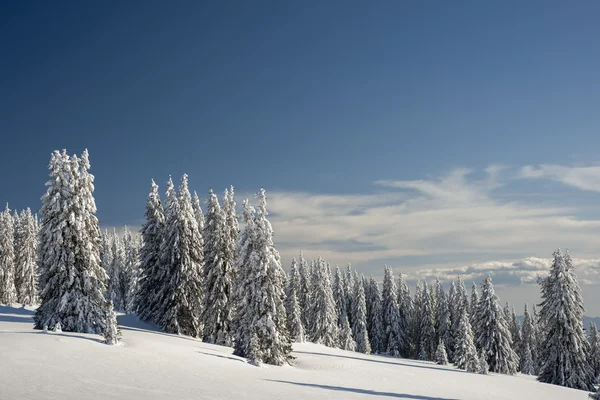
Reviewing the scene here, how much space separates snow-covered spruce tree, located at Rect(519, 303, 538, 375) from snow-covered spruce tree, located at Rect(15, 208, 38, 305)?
309 ft

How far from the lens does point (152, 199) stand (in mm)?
49406

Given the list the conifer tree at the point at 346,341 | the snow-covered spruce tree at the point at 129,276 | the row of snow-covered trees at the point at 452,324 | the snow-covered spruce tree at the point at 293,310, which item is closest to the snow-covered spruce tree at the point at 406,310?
the row of snow-covered trees at the point at 452,324

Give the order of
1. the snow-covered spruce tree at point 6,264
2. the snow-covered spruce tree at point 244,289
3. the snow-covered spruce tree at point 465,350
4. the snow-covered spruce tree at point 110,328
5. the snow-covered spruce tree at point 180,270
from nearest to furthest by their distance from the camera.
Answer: the snow-covered spruce tree at point 110,328, the snow-covered spruce tree at point 244,289, the snow-covered spruce tree at point 180,270, the snow-covered spruce tree at point 465,350, the snow-covered spruce tree at point 6,264

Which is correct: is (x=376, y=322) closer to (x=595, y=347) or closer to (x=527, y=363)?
(x=527, y=363)

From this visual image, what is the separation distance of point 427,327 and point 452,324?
17.9 ft

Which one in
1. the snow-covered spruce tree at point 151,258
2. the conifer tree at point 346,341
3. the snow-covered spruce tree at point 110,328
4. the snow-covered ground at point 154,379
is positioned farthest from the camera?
the conifer tree at point 346,341

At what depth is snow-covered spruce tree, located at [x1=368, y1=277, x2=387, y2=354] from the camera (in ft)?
319

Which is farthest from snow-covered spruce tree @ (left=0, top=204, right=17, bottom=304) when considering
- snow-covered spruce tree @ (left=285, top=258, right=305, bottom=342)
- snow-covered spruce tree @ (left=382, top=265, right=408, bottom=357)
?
snow-covered spruce tree @ (left=382, top=265, right=408, bottom=357)

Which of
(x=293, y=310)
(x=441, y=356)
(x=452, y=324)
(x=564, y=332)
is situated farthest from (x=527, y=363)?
(x=293, y=310)

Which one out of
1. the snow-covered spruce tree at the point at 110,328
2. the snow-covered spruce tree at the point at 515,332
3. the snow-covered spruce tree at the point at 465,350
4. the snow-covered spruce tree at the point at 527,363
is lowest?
the snow-covered spruce tree at the point at 527,363

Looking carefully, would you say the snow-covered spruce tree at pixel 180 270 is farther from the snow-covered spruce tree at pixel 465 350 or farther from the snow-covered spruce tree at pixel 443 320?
the snow-covered spruce tree at pixel 443 320

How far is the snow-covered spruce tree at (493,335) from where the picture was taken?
55062mm

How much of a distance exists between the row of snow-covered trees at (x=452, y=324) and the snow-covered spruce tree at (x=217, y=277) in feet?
24.7

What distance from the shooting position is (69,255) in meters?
32.2
